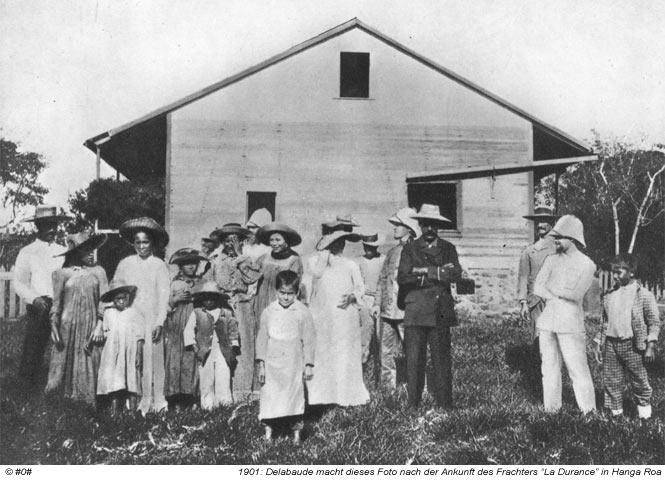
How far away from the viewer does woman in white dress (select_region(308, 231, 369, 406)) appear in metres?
6.18

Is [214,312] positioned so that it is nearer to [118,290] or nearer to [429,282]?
[118,290]

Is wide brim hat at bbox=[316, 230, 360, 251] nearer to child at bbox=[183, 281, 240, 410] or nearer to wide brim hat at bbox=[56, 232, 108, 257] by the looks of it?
child at bbox=[183, 281, 240, 410]

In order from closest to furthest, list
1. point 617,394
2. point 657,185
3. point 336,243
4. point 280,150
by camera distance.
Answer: point 617,394, point 336,243, point 280,150, point 657,185

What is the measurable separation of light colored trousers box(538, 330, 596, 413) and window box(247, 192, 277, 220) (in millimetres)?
8131

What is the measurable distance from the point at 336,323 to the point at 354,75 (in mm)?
8492

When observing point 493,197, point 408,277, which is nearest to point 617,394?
point 408,277

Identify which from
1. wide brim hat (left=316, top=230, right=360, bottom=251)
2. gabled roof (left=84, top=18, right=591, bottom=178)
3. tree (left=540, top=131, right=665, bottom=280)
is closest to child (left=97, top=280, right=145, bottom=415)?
wide brim hat (left=316, top=230, right=360, bottom=251)

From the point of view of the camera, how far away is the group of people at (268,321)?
19.2ft

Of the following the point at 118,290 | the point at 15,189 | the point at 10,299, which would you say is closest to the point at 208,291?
the point at 118,290

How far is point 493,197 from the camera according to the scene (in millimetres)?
13500

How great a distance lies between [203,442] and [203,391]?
111 centimetres

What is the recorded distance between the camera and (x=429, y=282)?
5938 millimetres

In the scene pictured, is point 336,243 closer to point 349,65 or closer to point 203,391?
point 203,391
